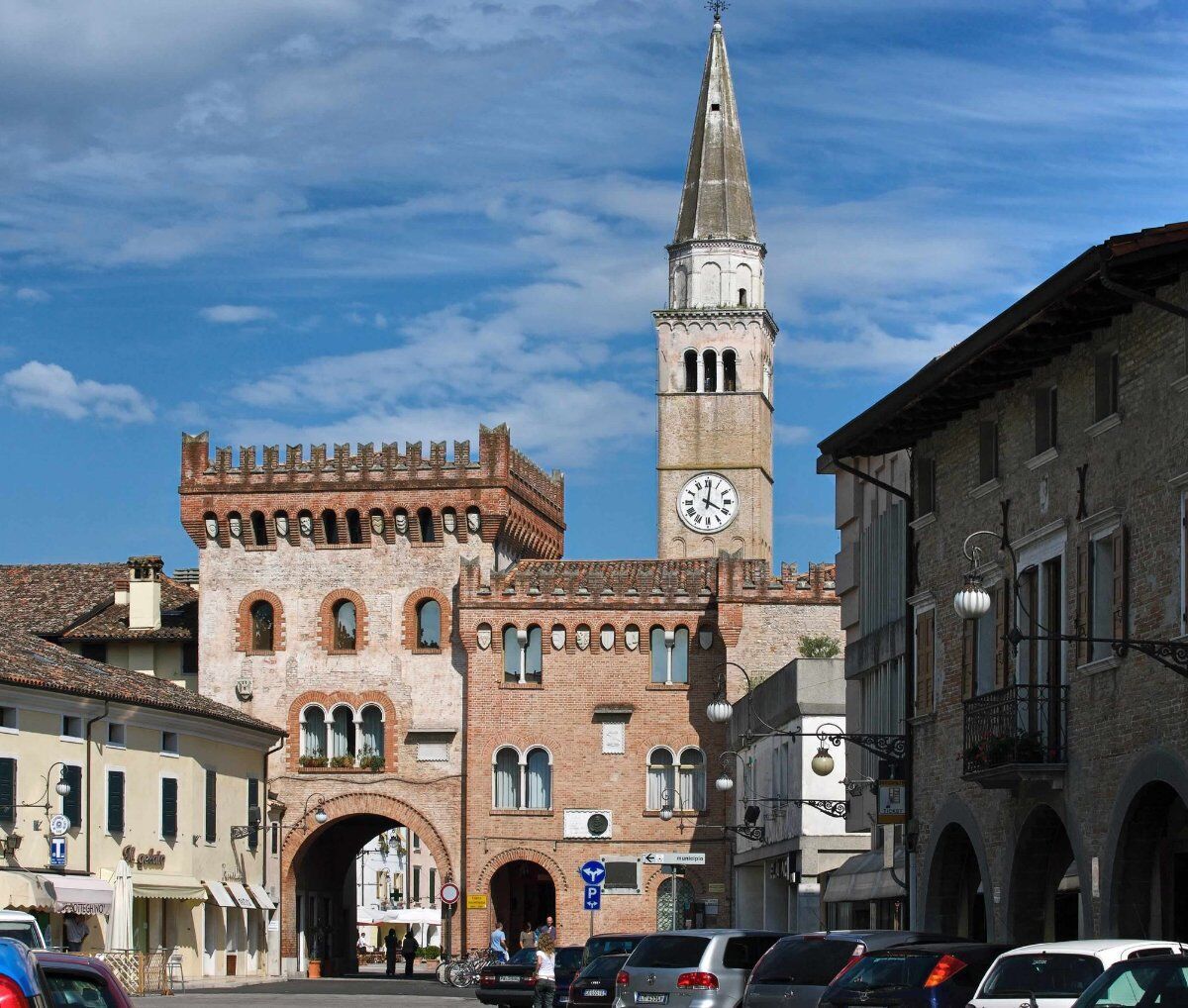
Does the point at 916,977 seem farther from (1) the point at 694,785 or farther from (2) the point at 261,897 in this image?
(2) the point at 261,897

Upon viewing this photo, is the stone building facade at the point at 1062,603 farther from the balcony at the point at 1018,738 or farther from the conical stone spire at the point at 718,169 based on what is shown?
the conical stone spire at the point at 718,169

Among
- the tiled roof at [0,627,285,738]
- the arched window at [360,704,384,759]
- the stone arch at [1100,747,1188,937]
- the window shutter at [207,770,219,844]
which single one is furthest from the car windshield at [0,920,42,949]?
the arched window at [360,704,384,759]

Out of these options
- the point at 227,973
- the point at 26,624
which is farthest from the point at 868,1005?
the point at 26,624

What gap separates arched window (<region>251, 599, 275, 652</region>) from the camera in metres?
70.8

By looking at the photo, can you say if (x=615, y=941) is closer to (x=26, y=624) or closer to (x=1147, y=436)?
(x=1147, y=436)

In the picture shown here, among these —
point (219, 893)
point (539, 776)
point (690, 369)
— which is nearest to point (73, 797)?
point (219, 893)

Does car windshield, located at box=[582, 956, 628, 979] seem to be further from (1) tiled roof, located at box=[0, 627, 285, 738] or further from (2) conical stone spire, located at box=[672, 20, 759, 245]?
(2) conical stone spire, located at box=[672, 20, 759, 245]

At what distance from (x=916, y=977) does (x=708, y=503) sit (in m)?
77.6

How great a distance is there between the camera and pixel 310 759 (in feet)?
229

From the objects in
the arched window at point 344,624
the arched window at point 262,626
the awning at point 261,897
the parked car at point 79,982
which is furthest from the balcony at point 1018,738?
the arched window at point 262,626

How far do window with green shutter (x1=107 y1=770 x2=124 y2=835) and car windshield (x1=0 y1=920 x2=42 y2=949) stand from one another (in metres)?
34.7

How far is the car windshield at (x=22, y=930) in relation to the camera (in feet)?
74.8

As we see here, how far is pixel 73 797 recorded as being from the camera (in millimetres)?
55469

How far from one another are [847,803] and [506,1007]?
7563 millimetres
